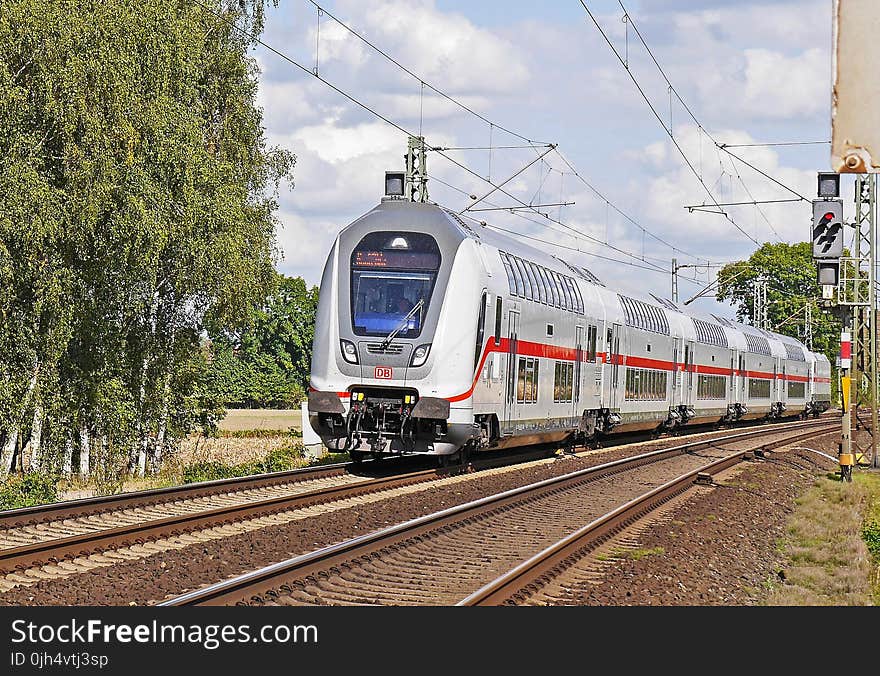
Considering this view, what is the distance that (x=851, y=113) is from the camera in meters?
3.74

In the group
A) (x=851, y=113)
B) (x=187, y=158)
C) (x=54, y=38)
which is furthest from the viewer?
(x=187, y=158)

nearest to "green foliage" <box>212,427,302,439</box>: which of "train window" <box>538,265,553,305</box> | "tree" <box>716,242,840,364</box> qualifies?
"train window" <box>538,265,553,305</box>

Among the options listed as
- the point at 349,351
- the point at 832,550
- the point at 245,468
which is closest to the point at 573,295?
the point at 245,468

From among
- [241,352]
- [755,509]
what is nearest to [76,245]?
[755,509]

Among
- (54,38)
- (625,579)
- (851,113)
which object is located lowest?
(625,579)

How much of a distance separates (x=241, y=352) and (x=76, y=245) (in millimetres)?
71883

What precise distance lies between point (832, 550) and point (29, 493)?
1052 cm

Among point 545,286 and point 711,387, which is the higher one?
point 545,286

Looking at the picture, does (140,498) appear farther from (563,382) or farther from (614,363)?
(614,363)

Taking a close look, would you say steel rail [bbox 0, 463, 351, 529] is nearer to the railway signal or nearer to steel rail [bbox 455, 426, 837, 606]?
steel rail [bbox 455, 426, 837, 606]

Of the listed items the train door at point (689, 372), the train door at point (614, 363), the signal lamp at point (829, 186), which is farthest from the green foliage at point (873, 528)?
the train door at point (689, 372)

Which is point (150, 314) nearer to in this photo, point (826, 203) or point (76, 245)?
point (76, 245)

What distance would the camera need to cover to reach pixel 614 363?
28781mm

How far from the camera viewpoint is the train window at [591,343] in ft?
86.1
